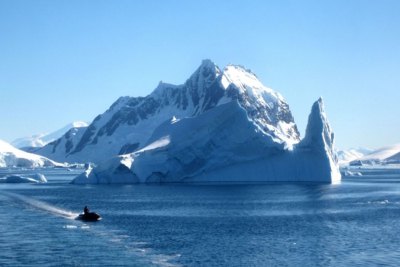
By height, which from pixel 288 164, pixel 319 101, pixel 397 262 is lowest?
pixel 397 262

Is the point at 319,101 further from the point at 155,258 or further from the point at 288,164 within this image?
the point at 155,258

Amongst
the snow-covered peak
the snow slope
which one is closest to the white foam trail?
the snow slope

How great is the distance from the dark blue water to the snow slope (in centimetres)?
1808

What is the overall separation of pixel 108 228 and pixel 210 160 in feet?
169

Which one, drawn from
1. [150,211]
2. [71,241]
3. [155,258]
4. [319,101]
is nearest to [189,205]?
[150,211]

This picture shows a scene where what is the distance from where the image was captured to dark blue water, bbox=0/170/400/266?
37062 mm

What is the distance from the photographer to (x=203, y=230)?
49406 millimetres

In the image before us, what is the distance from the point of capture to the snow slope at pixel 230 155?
99.9 metres

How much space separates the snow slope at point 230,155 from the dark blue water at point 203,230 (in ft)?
59.3

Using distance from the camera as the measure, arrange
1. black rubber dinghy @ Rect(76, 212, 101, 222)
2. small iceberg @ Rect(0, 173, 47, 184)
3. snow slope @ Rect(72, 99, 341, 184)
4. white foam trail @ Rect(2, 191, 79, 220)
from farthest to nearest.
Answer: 1. small iceberg @ Rect(0, 173, 47, 184)
2. snow slope @ Rect(72, 99, 341, 184)
3. white foam trail @ Rect(2, 191, 79, 220)
4. black rubber dinghy @ Rect(76, 212, 101, 222)

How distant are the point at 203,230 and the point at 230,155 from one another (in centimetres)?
5045

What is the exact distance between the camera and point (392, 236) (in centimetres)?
4516

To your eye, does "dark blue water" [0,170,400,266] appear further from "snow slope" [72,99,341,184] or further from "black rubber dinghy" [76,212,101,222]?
"snow slope" [72,99,341,184]

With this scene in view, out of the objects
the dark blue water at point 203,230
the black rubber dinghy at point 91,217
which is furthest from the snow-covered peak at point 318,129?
the black rubber dinghy at point 91,217
